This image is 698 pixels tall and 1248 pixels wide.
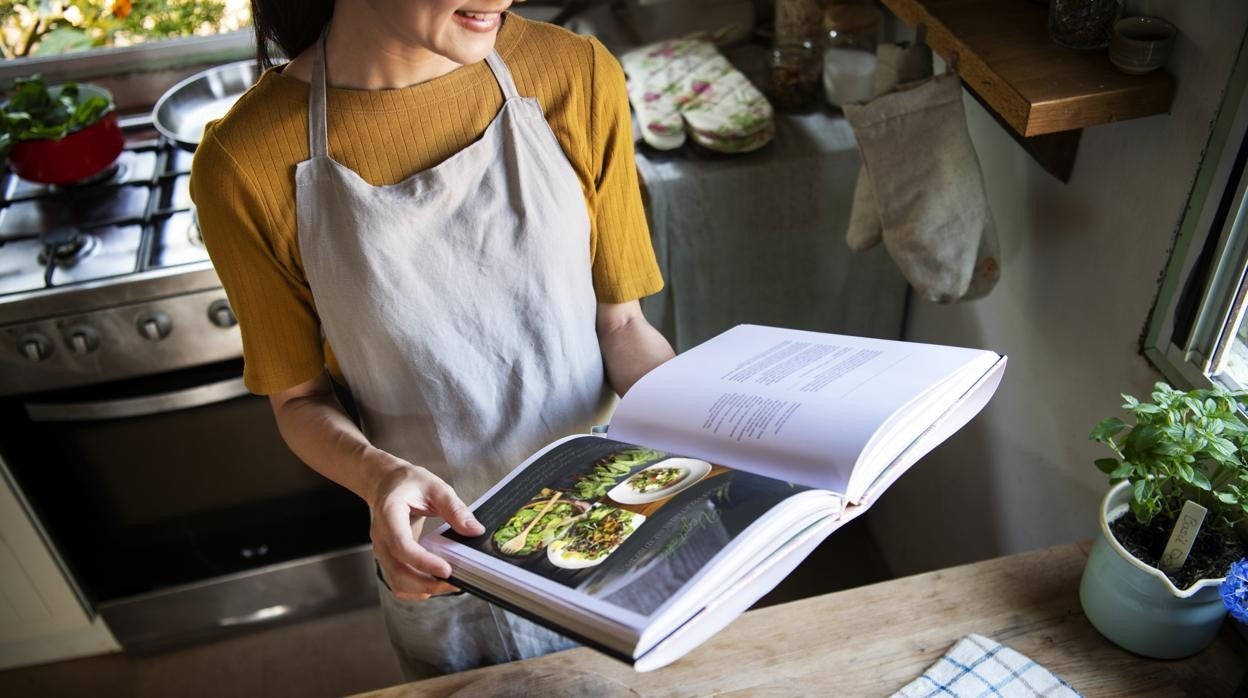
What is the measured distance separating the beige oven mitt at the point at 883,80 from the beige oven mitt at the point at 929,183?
2.2 inches

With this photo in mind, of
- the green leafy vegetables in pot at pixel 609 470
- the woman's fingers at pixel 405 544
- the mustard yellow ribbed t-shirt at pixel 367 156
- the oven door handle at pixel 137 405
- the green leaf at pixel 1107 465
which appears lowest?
the oven door handle at pixel 137 405

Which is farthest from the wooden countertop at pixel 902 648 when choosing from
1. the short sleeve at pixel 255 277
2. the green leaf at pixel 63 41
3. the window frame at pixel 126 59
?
the green leaf at pixel 63 41

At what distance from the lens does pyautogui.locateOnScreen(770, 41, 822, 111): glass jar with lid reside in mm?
1732

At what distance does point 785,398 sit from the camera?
827 millimetres

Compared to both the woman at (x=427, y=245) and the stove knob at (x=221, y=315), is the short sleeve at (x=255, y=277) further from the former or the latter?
the stove knob at (x=221, y=315)

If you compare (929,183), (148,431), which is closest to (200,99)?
(148,431)

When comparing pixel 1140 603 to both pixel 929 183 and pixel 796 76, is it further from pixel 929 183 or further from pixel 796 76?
pixel 796 76

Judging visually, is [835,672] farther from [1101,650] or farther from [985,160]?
[985,160]

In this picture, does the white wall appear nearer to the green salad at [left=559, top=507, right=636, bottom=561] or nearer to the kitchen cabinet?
the green salad at [left=559, top=507, right=636, bottom=561]

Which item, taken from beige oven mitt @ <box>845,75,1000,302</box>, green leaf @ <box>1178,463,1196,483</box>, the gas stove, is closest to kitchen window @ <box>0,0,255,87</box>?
the gas stove

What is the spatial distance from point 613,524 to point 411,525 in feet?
0.65

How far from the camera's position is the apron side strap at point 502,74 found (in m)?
0.99

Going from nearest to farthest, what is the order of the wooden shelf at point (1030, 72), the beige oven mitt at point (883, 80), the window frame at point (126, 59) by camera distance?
1. the wooden shelf at point (1030, 72)
2. the beige oven mitt at point (883, 80)
3. the window frame at point (126, 59)

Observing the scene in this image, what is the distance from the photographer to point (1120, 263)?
115 cm
